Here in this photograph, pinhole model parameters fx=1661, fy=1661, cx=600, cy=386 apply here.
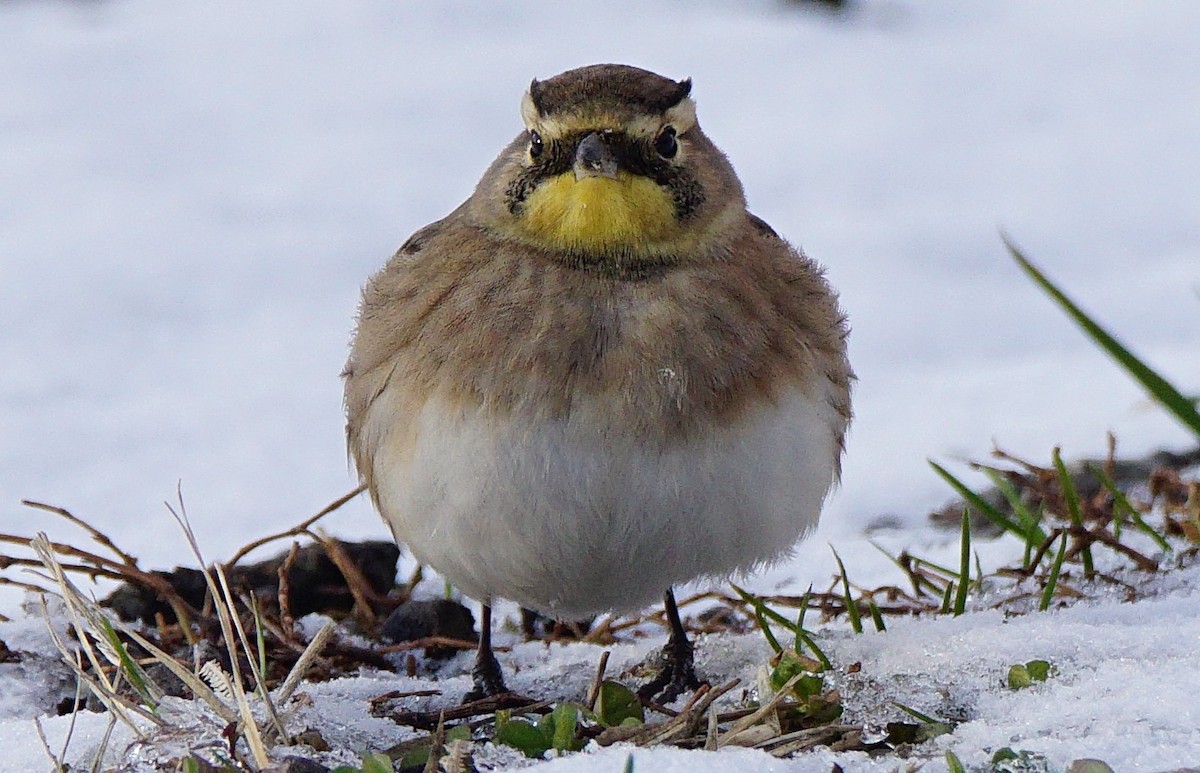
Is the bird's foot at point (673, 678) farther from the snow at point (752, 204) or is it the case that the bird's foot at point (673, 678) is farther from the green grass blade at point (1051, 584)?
the green grass blade at point (1051, 584)

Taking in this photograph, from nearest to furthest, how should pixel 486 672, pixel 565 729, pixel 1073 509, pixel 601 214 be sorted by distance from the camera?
1. pixel 565 729
2. pixel 601 214
3. pixel 486 672
4. pixel 1073 509

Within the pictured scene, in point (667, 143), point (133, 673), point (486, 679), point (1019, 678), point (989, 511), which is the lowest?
point (1019, 678)

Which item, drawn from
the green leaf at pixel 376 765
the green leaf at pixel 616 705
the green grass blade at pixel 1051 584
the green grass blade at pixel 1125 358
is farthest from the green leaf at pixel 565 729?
the green grass blade at pixel 1125 358

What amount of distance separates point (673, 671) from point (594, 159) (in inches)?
49.2

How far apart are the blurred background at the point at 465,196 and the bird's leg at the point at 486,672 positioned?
1.44 meters

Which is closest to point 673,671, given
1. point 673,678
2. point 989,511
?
point 673,678

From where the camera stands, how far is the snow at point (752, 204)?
3.98 metres

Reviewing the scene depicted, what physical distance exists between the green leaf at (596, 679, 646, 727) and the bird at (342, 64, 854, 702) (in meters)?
0.48

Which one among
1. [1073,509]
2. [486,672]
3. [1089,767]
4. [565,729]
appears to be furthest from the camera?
[1073,509]

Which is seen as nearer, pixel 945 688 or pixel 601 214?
pixel 945 688

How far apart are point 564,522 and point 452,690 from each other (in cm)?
60

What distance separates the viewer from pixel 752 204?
951cm

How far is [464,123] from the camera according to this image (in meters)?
10.3

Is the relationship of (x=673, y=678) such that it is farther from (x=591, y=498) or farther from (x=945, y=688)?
(x=945, y=688)
